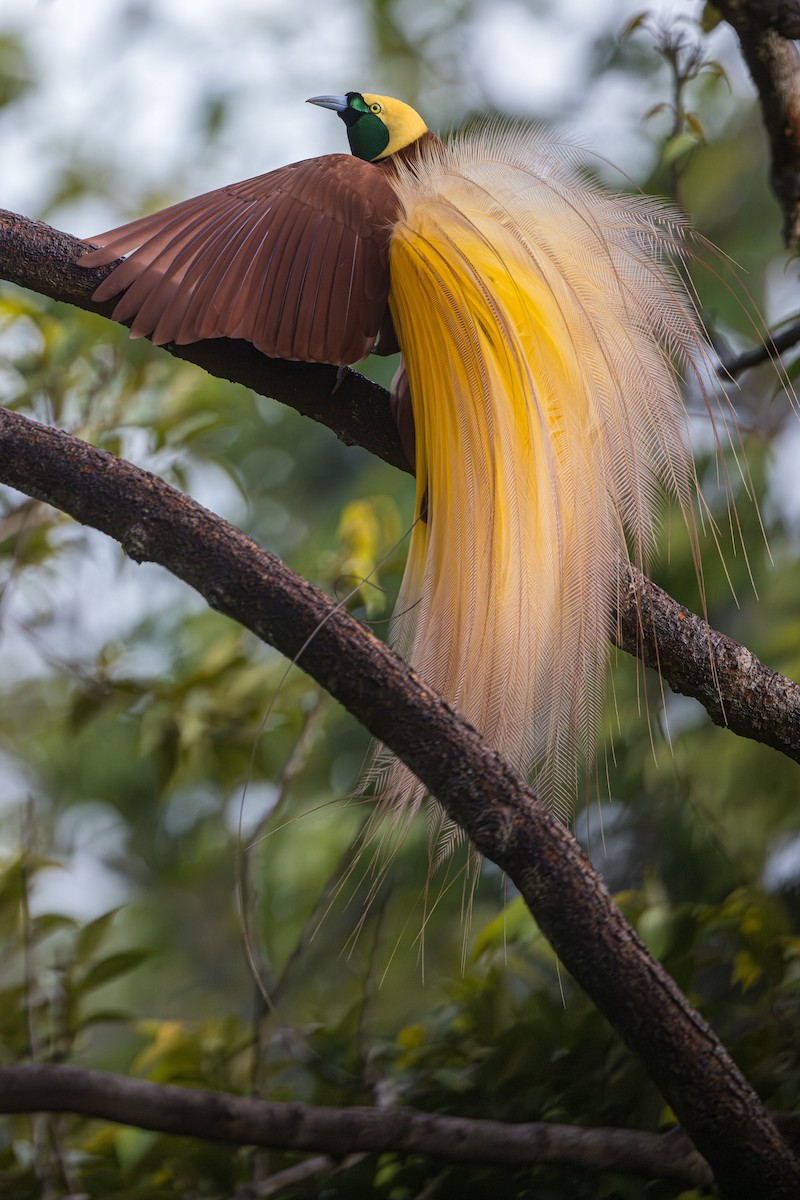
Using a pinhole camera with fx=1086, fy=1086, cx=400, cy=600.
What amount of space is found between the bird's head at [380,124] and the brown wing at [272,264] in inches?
7.0

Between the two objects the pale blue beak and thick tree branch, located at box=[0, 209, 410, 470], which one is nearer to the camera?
thick tree branch, located at box=[0, 209, 410, 470]

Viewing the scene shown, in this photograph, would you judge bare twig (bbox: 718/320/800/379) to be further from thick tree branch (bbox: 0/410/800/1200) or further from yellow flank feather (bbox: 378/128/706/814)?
Answer: thick tree branch (bbox: 0/410/800/1200)

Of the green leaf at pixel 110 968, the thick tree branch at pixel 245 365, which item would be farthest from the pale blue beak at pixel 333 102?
the green leaf at pixel 110 968

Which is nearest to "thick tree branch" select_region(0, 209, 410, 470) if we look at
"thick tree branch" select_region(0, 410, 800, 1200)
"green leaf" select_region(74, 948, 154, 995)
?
"thick tree branch" select_region(0, 410, 800, 1200)

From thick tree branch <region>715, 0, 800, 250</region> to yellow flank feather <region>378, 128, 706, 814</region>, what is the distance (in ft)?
1.13

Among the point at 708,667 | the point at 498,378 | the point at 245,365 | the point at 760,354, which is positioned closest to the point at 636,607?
the point at 708,667

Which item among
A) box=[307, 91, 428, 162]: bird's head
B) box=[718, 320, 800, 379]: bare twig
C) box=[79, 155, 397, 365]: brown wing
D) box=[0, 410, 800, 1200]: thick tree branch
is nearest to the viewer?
box=[0, 410, 800, 1200]: thick tree branch

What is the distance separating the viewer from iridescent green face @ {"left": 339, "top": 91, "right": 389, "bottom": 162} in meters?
0.97

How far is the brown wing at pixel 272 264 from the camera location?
2.34 feet

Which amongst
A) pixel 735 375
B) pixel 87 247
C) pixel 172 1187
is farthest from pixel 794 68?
pixel 172 1187

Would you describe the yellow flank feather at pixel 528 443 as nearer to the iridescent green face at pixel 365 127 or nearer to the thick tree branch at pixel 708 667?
the thick tree branch at pixel 708 667

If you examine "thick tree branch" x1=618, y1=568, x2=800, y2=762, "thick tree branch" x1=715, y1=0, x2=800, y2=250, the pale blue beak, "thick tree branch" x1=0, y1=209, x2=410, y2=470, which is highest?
the pale blue beak

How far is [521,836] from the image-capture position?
0.59m

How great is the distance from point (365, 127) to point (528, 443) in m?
0.39
